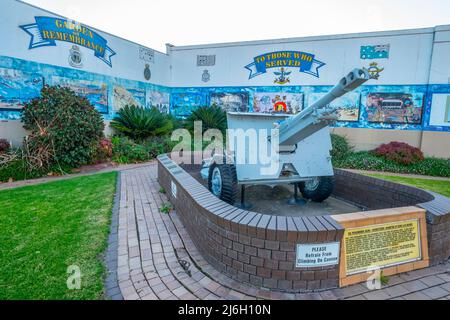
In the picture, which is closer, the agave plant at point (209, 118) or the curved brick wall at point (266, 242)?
the curved brick wall at point (266, 242)

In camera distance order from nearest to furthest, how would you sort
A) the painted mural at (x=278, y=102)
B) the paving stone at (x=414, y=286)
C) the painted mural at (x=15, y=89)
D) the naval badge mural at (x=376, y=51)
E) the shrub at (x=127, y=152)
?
the paving stone at (x=414, y=286), the painted mural at (x=15, y=89), the shrub at (x=127, y=152), the naval badge mural at (x=376, y=51), the painted mural at (x=278, y=102)

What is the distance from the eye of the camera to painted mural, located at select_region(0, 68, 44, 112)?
22.4 ft

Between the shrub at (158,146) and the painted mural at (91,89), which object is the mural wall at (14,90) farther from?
the shrub at (158,146)

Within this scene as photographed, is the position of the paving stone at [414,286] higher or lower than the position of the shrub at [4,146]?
lower

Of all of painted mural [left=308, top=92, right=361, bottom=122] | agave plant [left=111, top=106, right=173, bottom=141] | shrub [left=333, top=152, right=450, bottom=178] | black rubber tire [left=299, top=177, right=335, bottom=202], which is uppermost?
painted mural [left=308, top=92, right=361, bottom=122]

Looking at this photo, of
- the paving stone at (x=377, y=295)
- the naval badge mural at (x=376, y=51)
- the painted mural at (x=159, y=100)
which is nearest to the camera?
the paving stone at (x=377, y=295)

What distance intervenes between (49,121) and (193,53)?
8.19 meters

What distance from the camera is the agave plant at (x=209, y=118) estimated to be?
33.6ft

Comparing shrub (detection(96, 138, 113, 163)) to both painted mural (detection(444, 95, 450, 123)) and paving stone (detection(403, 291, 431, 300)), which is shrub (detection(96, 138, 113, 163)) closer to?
paving stone (detection(403, 291, 431, 300))

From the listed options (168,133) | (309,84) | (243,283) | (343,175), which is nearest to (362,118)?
(309,84)

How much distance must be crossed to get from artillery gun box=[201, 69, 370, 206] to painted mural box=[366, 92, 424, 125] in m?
7.30

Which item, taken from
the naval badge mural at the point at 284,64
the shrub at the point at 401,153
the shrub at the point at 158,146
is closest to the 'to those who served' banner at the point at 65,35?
the shrub at the point at 158,146

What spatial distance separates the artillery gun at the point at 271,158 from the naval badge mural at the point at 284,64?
25.6 feet

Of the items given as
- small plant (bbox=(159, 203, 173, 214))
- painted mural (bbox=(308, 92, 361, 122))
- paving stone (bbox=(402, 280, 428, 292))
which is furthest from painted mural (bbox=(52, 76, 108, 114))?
paving stone (bbox=(402, 280, 428, 292))
